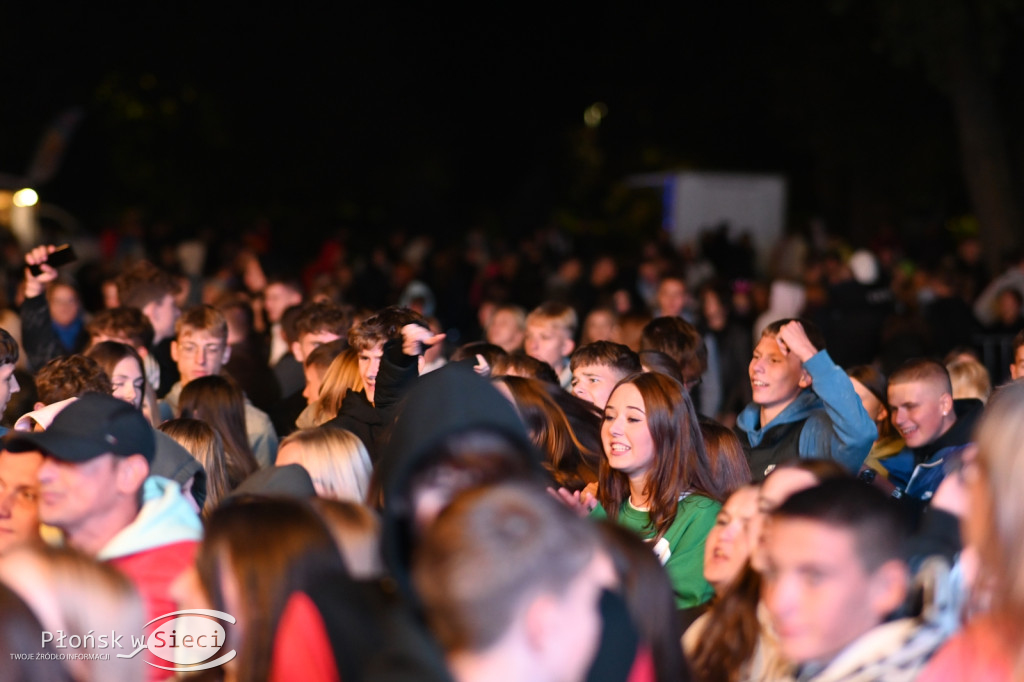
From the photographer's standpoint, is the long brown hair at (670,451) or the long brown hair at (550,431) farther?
the long brown hair at (550,431)

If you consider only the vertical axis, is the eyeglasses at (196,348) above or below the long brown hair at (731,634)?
above

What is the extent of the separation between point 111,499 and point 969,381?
17.8 ft

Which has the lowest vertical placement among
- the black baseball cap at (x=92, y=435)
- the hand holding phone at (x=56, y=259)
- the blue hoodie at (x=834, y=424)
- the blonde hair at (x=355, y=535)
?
the blue hoodie at (x=834, y=424)

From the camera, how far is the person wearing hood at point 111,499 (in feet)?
11.8

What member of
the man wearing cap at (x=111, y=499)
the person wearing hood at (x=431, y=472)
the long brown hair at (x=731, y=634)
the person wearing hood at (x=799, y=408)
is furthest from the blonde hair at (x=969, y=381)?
the man wearing cap at (x=111, y=499)

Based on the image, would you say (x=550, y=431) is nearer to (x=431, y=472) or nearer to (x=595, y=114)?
(x=431, y=472)

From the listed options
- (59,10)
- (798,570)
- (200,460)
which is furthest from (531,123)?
(798,570)

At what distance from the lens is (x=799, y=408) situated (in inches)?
245

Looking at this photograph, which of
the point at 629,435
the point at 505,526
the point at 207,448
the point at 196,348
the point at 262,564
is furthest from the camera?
the point at 196,348

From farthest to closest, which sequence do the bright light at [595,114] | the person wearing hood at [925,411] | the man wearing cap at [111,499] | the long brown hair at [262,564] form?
1. the bright light at [595,114]
2. the person wearing hood at [925,411]
3. the man wearing cap at [111,499]
4. the long brown hair at [262,564]

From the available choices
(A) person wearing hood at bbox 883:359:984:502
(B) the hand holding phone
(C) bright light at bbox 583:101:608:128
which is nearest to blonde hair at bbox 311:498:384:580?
(A) person wearing hood at bbox 883:359:984:502

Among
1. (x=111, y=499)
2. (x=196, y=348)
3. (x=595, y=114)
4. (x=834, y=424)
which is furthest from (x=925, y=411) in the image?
(x=595, y=114)

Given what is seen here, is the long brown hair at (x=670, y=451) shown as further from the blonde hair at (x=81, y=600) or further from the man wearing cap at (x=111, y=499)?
the blonde hair at (x=81, y=600)

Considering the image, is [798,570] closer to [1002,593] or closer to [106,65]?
[1002,593]
